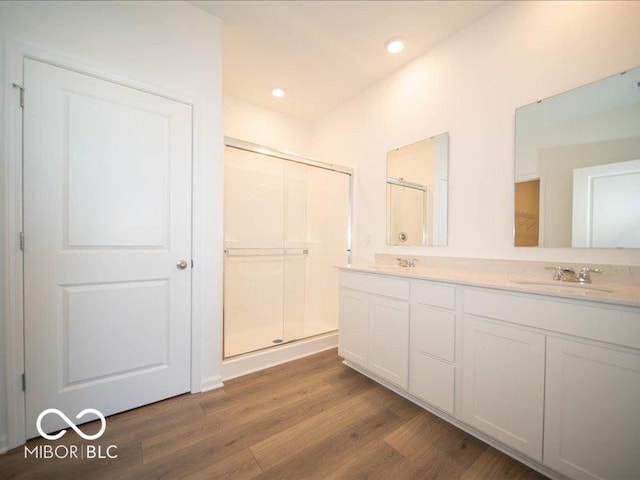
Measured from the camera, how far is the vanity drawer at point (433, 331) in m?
1.52

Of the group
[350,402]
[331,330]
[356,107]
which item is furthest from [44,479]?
[356,107]

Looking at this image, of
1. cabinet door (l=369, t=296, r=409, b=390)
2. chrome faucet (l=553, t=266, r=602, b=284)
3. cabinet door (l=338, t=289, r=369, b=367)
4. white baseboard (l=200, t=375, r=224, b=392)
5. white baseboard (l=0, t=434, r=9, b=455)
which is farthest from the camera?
cabinet door (l=338, t=289, r=369, b=367)

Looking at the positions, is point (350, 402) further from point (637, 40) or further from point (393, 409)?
point (637, 40)

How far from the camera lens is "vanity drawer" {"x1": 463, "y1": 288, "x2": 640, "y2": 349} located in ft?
3.24

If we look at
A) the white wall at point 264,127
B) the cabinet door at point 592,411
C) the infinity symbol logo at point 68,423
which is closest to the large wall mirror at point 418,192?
the cabinet door at point 592,411

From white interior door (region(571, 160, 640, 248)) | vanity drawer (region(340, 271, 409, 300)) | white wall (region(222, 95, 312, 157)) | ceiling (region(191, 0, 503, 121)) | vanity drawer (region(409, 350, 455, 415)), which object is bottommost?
vanity drawer (region(409, 350, 455, 415))

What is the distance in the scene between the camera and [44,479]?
1173 millimetres

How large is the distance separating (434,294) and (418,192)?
1.06 metres

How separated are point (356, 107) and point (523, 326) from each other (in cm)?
260

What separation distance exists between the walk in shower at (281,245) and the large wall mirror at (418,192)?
58cm

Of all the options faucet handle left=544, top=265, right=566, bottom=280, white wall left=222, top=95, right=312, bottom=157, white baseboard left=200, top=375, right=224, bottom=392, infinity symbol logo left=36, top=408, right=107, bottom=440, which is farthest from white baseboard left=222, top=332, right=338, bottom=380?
white wall left=222, top=95, right=312, bottom=157

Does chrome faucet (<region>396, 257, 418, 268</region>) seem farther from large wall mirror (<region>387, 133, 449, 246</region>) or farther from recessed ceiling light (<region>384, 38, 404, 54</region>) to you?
recessed ceiling light (<region>384, 38, 404, 54</region>)

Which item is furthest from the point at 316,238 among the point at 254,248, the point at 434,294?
the point at 434,294

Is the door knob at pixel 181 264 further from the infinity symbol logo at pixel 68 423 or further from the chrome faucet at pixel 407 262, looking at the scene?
the chrome faucet at pixel 407 262
